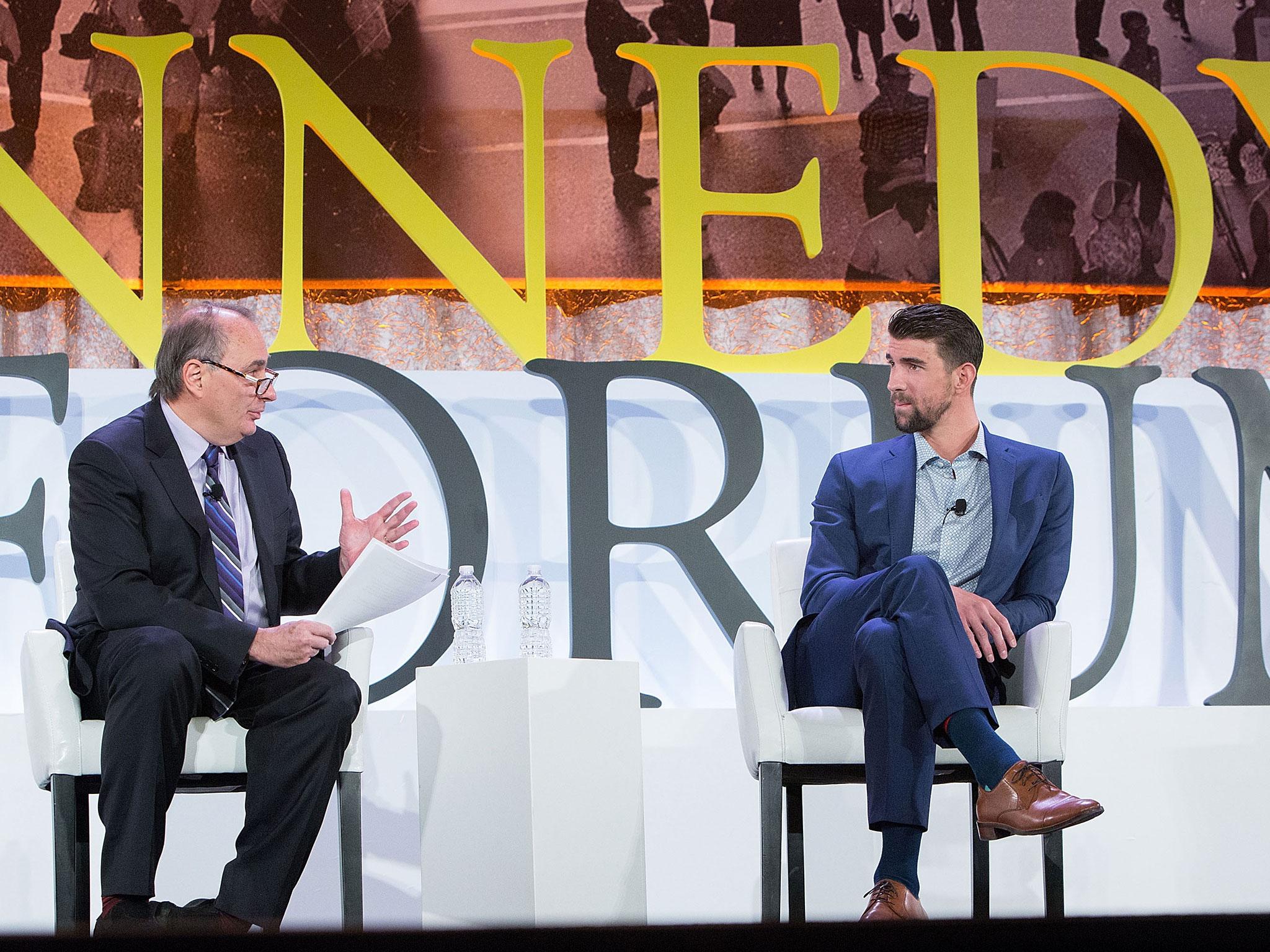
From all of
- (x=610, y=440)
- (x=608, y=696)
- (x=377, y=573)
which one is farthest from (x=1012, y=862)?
(x=377, y=573)

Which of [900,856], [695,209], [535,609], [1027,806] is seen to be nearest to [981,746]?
[1027,806]

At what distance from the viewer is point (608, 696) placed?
3002mm

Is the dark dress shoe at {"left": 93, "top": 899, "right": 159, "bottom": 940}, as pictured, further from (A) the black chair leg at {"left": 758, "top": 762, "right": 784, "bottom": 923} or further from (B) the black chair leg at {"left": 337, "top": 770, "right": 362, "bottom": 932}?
(A) the black chair leg at {"left": 758, "top": 762, "right": 784, "bottom": 923}

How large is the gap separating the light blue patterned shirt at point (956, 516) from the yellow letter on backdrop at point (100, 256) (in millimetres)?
2079

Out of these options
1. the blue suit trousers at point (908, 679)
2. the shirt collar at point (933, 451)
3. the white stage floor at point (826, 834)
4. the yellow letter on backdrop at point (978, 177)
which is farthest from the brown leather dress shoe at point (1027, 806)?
the yellow letter on backdrop at point (978, 177)

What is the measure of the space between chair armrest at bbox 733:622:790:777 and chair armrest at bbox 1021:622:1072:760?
495 millimetres

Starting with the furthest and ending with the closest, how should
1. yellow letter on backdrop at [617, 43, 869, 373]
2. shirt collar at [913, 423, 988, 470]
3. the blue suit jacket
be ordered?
yellow letter on backdrop at [617, 43, 869, 373]
shirt collar at [913, 423, 988, 470]
the blue suit jacket

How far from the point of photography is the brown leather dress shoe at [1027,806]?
2363 millimetres

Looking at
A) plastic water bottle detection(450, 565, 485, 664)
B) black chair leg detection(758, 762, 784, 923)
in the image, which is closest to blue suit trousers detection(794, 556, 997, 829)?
black chair leg detection(758, 762, 784, 923)

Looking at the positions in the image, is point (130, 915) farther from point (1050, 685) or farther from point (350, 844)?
point (1050, 685)

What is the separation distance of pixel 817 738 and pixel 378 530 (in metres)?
0.99

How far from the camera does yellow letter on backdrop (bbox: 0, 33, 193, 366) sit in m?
3.84

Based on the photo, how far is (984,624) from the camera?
9.21ft

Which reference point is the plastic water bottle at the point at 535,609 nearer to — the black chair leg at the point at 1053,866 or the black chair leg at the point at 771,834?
the black chair leg at the point at 771,834
